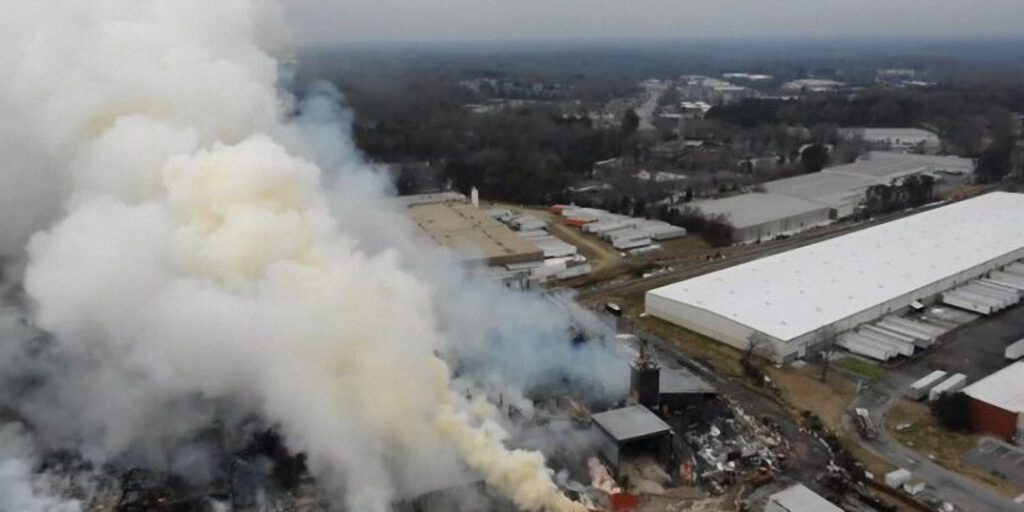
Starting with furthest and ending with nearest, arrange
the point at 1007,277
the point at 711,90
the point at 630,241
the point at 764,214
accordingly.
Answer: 1. the point at 711,90
2. the point at 764,214
3. the point at 630,241
4. the point at 1007,277

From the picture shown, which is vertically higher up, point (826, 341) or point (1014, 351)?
point (826, 341)

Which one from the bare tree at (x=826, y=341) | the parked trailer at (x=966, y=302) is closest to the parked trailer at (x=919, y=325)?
the parked trailer at (x=966, y=302)

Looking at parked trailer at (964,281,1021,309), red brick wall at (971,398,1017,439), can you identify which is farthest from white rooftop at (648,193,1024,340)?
red brick wall at (971,398,1017,439)

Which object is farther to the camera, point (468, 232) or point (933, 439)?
point (468, 232)

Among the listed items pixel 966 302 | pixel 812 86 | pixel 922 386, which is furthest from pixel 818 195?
pixel 812 86

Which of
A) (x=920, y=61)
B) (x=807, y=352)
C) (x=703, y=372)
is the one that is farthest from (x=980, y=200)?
(x=920, y=61)

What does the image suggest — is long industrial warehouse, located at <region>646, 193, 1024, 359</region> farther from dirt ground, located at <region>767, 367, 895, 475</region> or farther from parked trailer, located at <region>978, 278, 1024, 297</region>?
dirt ground, located at <region>767, 367, 895, 475</region>

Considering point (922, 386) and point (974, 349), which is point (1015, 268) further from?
point (922, 386)

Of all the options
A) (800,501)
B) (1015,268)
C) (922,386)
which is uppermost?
(1015,268)
